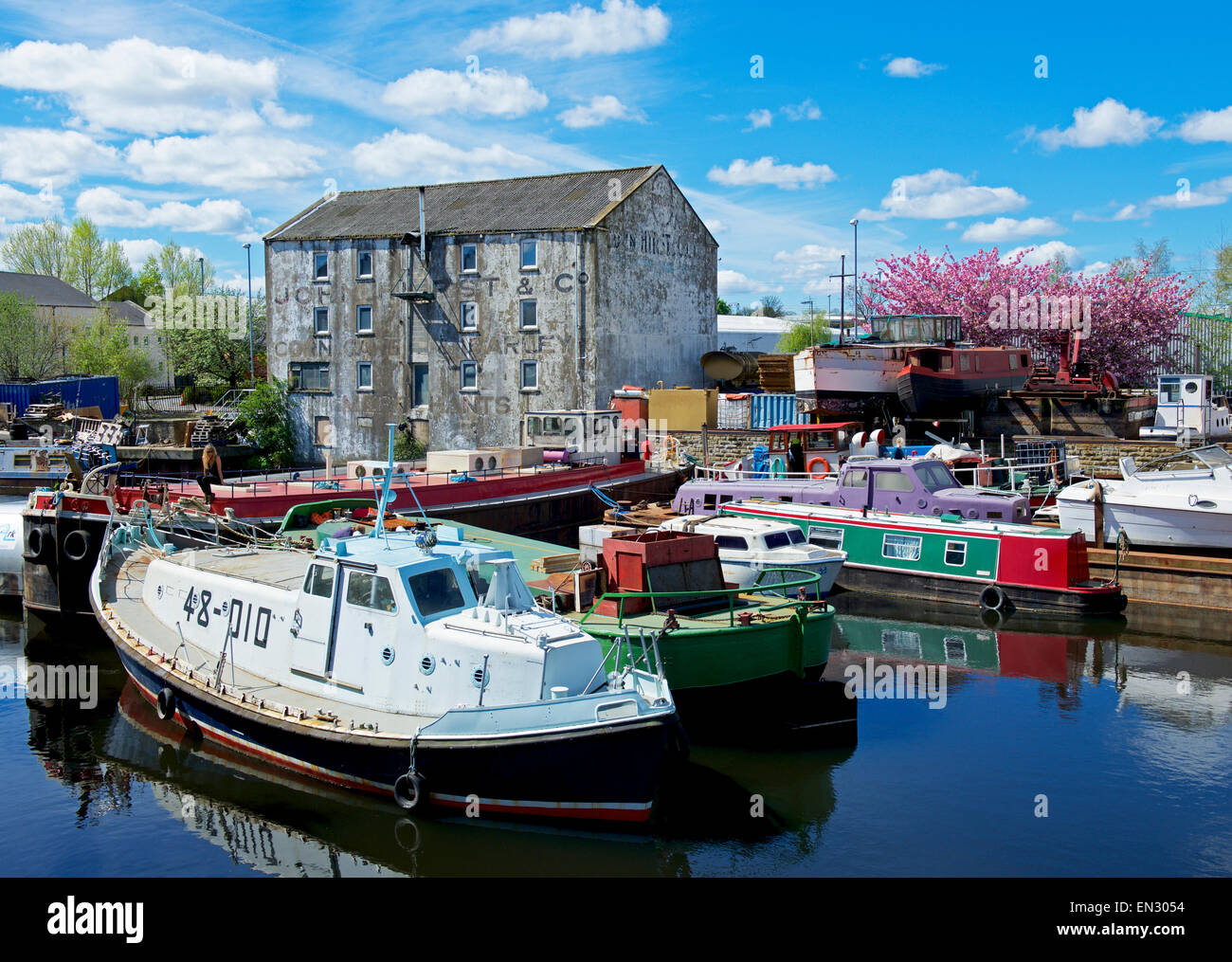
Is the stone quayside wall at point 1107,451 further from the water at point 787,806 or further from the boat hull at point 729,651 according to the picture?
the boat hull at point 729,651

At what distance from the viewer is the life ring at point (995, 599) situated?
2308 cm

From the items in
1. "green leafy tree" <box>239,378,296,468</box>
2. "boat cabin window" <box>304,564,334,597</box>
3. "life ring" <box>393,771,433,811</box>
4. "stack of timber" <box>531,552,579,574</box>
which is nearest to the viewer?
"life ring" <box>393,771,433,811</box>

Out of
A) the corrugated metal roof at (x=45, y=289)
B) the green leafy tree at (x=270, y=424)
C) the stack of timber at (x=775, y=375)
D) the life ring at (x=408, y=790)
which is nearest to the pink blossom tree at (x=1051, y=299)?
the stack of timber at (x=775, y=375)

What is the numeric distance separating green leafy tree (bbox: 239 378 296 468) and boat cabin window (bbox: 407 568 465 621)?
36.1m

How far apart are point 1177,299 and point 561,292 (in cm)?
2773

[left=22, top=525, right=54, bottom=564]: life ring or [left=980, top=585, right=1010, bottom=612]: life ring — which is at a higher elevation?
[left=22, top=525, right=54, bottom=564]: life ring

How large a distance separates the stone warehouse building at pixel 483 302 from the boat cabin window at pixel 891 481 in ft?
57.9

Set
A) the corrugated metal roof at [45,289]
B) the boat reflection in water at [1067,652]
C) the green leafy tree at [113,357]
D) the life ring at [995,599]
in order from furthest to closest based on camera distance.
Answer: the corrugated metal roof at [45,289], the green leafy tree at [113,357], the life ring at [995,599], the boat reflection in water at [1067,652]

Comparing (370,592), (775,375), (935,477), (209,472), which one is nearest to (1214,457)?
(935,477)

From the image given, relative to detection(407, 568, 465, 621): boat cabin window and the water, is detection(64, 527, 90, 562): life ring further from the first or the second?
detection(407, 568, 465, 621): boat cabin window

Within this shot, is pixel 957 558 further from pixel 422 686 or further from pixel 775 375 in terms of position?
pixel 775 375

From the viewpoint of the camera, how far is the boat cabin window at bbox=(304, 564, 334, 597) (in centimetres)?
1357

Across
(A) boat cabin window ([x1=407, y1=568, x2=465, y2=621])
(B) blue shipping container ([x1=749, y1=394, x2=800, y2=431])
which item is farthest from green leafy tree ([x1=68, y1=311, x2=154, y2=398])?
(A) boat cabin window ([x1=407, y1=568, x2=465, y2=621])
